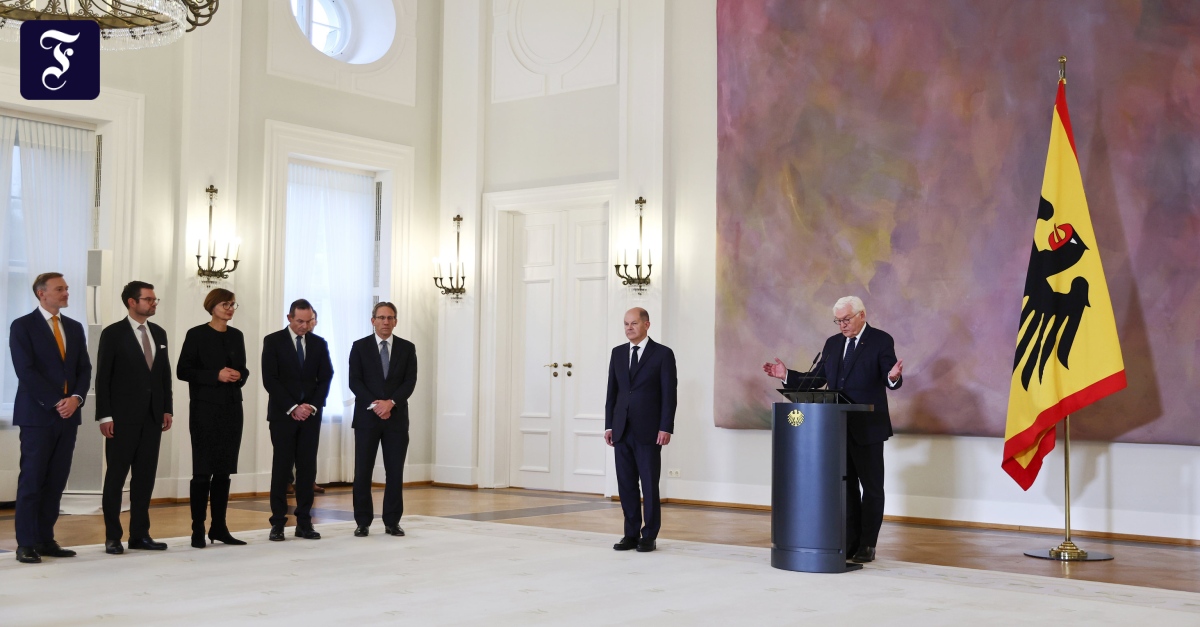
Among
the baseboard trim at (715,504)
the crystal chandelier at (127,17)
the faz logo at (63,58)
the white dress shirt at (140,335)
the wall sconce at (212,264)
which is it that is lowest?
the baseboard trim at (715,504)

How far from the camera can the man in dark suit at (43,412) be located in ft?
18.8

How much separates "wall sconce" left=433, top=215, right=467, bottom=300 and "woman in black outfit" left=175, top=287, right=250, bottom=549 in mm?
4230

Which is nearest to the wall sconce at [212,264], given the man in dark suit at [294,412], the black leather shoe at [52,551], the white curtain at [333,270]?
the white curtain at [333,270]

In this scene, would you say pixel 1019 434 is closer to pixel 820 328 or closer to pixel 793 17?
pixel 820 328

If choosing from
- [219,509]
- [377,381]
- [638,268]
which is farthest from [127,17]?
[638,268]

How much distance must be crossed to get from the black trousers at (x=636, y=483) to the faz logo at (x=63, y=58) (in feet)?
11.4

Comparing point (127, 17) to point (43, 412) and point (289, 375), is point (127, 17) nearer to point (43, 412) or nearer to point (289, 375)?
point (43, 412)

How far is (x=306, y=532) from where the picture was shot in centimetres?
670

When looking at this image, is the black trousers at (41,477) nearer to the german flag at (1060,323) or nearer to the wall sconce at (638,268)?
the wall sconce at (638,268)

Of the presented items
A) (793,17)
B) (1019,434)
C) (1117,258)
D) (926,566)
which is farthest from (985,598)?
(793,17)

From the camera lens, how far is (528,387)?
34.6ft

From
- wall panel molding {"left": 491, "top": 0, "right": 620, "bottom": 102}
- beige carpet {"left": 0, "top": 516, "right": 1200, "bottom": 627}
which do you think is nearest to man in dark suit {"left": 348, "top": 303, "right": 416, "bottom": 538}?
beige carpet {"left": 0, "top": 516, "right": 1200, "bottom": 627}

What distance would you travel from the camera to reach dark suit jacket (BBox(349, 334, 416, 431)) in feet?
22.7

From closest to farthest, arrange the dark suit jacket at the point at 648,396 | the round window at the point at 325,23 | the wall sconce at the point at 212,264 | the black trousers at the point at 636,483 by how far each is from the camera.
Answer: the black trousers at the point at 636,483
the dark suit jacket at the point at 648,396
the wall sconce at the point at 212,264
the round window at the point at 325,23
